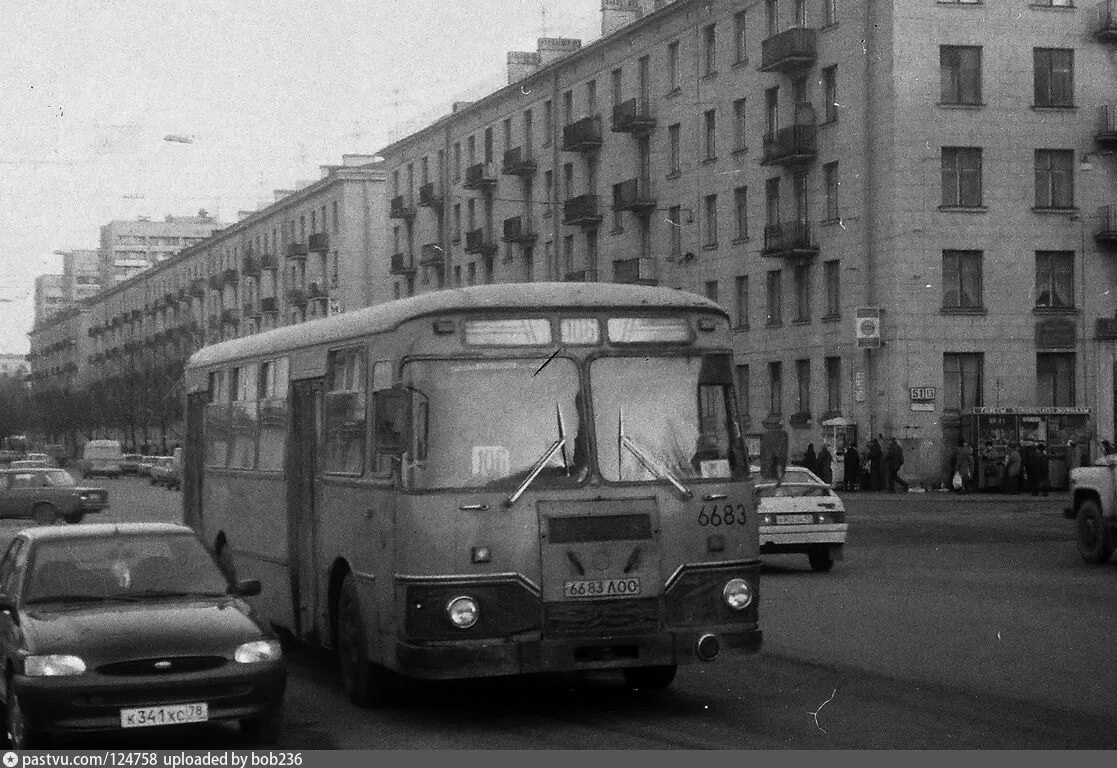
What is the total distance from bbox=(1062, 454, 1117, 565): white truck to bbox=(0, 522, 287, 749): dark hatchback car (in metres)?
16.2

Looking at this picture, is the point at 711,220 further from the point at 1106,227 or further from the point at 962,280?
the point at 1106,227

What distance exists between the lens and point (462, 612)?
10.8m

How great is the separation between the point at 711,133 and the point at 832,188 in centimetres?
759

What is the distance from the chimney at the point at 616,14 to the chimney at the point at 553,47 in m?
4.45

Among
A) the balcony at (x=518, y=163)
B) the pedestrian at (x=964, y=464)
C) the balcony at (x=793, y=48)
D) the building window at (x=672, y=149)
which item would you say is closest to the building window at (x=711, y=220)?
the building window at (x=672, y=149)

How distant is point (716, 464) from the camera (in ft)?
37.6

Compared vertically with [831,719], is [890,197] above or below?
above

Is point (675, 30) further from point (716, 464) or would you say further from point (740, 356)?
point (716, 464)

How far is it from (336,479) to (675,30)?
52.4m

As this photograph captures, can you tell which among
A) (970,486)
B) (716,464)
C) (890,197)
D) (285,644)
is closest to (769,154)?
(890,197)

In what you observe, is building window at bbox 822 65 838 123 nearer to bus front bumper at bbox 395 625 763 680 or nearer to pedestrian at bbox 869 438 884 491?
pedestrian at bbox 869 438 884 491

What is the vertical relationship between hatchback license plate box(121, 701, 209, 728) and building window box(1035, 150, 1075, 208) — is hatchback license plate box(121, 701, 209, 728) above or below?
below

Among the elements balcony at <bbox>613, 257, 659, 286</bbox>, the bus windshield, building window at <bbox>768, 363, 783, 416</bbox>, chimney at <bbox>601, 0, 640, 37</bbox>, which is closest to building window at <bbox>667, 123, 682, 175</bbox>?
balcony at <bbox>613, 257, 659, 286</bbox>

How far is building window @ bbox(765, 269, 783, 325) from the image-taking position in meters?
58.2
